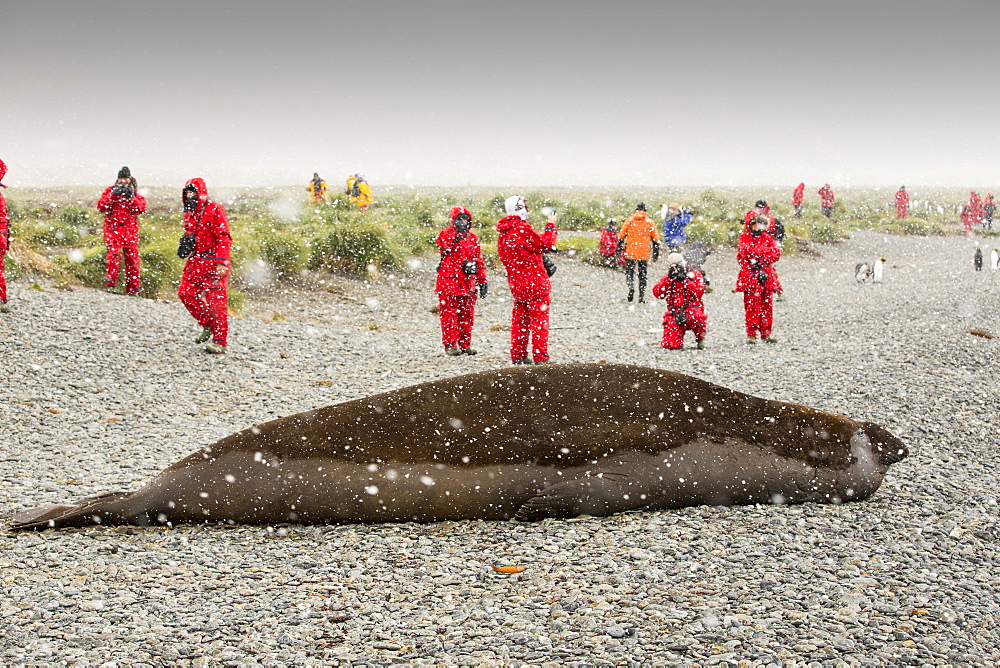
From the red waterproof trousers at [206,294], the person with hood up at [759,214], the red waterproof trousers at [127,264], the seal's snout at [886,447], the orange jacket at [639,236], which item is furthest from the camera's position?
the orange jacket at [639,236]

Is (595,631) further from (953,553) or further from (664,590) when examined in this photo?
(953,553)

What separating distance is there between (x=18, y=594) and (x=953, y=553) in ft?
15.7

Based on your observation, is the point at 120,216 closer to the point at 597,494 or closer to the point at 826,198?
the point at 597,494

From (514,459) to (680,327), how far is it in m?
6.73

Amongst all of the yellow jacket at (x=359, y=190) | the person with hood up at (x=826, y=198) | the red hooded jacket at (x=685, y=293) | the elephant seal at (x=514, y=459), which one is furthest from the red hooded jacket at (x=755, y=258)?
the person with hood up at (x=826, y=198)

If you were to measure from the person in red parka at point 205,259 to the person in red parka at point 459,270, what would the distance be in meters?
2.60

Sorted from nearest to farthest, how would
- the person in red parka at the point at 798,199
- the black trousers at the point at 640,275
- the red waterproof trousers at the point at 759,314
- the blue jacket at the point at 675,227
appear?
1. the red waterproof trousers at the point at 759,314
2. the black trousers at the point at 640,275
3. the blue jacket at the point at 675,227
4. the person in red parka at the point at 798,199

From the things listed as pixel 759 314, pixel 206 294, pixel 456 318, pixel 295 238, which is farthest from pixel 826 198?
pixel 206 294

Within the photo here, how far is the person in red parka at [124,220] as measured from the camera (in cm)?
1327

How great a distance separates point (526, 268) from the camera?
9.55 meters

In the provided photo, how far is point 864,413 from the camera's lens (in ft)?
24.7

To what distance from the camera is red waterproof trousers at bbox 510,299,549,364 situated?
9.75m

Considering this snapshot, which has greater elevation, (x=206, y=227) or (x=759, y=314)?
(x=206, y=227)

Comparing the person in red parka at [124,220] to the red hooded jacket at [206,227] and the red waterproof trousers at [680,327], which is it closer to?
the red hooded jacket at [206,227]
